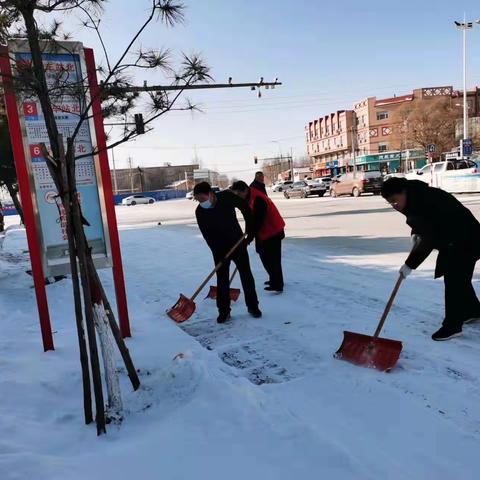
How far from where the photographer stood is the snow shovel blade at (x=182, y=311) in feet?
17.5

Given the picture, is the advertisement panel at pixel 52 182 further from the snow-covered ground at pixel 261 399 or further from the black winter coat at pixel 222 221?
the black winter coat at pixel 222 221

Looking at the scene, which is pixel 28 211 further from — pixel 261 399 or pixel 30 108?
pixel 261 399

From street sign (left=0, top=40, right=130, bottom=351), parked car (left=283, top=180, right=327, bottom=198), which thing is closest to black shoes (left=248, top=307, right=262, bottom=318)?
street sign (left=0, top=40, right=130, bottom=351)

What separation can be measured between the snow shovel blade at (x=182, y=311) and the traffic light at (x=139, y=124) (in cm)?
257

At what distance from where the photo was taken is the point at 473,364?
11.8ft

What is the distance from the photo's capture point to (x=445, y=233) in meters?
4.01

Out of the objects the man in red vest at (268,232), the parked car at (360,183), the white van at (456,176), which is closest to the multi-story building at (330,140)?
the parked car at (360,183)

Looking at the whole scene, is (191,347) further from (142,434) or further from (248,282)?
(142,434)

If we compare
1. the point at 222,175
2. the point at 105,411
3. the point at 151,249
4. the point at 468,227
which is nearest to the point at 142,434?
the point at 105,411

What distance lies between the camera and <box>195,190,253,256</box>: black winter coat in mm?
5078

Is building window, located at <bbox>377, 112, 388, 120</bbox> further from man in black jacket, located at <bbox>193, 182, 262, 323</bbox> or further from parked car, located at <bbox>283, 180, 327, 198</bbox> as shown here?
man in black jacket, located at <bbox>193, 182, 262, 323</bbox>

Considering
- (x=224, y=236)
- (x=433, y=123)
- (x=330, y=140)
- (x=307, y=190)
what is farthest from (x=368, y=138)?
(x=224, y=236)

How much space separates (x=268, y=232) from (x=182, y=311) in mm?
1588

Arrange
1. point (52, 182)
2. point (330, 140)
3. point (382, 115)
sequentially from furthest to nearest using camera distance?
point (330, 140)
point (382, 115)
point (52, 182)
